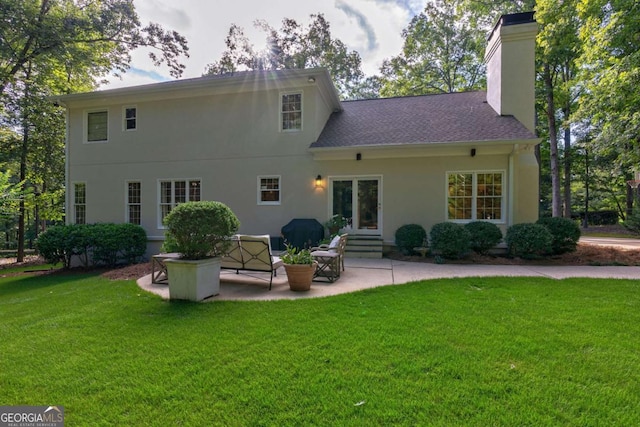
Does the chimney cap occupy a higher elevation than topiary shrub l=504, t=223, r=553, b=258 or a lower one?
higher

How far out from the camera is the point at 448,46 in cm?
1947

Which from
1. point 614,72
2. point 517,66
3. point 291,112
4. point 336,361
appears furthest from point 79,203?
point 614,72

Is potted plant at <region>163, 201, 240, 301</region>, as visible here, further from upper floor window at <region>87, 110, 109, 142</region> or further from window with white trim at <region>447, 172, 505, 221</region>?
upper floor window at <region>87, 110, 109, 142</region>

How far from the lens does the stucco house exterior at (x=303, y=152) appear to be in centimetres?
916

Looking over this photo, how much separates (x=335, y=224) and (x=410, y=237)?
2281 millimetres

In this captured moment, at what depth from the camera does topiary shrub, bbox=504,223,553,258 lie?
7672 mm

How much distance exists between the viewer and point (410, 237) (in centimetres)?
869

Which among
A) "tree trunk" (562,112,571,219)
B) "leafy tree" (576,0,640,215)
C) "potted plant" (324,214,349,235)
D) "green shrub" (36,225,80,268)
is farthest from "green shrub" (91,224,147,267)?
"tree trunk" (562,112,571,219)

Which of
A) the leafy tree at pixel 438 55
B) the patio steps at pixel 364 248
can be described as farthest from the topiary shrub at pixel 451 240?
the leafy tree at pixel 438 55

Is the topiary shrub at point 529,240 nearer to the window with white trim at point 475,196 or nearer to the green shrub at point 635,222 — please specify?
Result: the window with white trim at point 475,196

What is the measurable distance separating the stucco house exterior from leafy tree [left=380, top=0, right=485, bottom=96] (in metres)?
9.16

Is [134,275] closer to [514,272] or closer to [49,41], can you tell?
[514,272]

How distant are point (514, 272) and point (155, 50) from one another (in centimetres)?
1566

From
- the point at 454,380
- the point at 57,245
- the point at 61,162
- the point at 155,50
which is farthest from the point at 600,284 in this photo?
the point at 61,162
